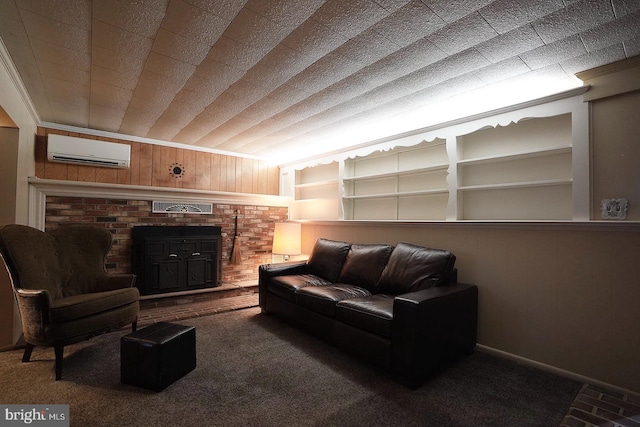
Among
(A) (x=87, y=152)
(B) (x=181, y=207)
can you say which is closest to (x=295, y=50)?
(B) (x=181, y=207)

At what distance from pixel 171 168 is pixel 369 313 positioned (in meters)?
3.54

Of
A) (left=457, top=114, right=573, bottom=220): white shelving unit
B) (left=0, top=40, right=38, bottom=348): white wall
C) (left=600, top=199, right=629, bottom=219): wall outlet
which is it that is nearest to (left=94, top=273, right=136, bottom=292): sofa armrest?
(left=0, top=40, right=38, bottom=348): white wall

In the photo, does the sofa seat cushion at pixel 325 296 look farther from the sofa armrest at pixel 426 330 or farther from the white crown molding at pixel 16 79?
the white crown molding at pixel 16 79

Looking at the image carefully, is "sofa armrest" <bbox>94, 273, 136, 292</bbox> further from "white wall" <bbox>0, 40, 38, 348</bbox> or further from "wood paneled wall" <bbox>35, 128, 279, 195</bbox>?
"wood paneled wall" <bbox>35, 128, 279, 195</bbox>

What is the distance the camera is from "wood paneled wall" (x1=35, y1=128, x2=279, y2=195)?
11.9ft

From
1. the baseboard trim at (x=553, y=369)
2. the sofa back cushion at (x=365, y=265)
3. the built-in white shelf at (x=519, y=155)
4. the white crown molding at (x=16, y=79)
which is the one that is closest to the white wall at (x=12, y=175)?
the white crown molding at (x=16, y=79)

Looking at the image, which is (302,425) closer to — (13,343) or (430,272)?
(430,272)

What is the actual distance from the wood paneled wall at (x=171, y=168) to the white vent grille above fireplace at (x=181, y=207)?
12.6 inches

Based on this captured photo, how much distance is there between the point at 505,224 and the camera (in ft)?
8.20

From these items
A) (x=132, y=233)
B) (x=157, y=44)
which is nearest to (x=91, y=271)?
(x=132, y=233)

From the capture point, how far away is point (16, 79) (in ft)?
7.88

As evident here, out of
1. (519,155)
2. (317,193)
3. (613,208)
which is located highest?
(519,155)

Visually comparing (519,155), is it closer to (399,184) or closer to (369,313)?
(399,184)

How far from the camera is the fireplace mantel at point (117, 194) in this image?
10.8 feet
